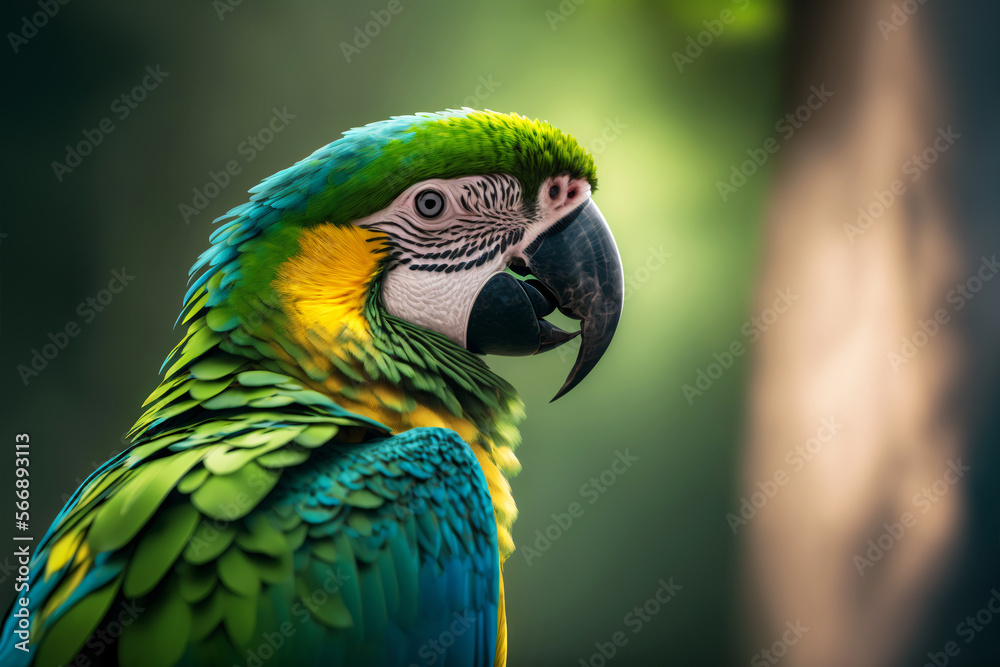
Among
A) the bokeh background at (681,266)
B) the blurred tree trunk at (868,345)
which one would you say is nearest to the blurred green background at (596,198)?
the bokeh background at (681,266)

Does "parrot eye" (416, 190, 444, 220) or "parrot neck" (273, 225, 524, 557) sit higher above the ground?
"parrot eye" (416, 190, 444, 220)

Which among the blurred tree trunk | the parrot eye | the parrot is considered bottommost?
the parrot

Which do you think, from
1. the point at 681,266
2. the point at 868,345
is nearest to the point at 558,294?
the point at 681,266

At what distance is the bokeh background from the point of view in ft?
6.40

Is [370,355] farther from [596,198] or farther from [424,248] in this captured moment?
[596,198]

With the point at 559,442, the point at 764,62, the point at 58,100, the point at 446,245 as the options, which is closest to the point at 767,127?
the point at 764,62

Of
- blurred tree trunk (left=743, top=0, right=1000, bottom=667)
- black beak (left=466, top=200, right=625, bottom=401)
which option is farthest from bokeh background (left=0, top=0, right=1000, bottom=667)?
black beak (left=466, top=200, right=625, bottom=401)

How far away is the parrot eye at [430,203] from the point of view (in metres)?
1.01

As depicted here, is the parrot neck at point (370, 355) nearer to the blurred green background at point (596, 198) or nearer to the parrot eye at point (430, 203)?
the parrot eye at point (430, 203)

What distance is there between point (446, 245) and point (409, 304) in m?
0.11

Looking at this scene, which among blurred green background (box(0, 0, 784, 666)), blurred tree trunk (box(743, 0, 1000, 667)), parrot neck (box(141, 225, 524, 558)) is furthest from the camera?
blurred tree trunk (box(743, 0, 1000, 667))

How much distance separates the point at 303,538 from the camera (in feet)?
2.44

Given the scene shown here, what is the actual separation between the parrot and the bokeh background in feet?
3.58

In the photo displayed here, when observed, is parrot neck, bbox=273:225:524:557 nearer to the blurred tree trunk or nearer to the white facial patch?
the white facial patch
